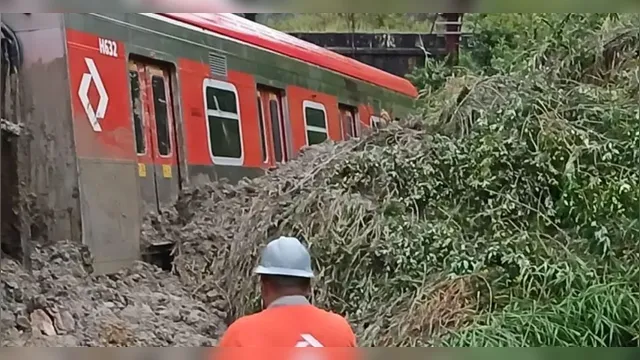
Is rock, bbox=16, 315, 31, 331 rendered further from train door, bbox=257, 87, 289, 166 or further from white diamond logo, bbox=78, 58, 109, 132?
train door, bbox=257, 87, 289, 166

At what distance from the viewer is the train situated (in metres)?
3.56

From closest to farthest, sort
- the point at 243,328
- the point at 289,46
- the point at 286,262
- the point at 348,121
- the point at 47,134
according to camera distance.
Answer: the point at 243,328, the point at 286,262, the point at 47,134, the point at 289,46, the point at 348,121

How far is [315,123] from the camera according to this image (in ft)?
12.7

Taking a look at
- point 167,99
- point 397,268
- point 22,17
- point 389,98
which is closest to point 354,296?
point 397,268

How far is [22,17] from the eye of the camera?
3541 millimetres

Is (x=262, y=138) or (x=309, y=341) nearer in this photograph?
(x=309, y=341)

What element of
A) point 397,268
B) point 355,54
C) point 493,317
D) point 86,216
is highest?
point 355,54

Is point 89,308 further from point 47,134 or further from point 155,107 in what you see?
point 155,107

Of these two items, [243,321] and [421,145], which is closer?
[243,321]

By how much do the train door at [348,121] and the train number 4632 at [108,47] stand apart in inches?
41.1

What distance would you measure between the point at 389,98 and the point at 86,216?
1.42 metres

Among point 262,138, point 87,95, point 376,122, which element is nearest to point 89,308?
point 87,95

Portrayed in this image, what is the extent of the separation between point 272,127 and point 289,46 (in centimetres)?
37

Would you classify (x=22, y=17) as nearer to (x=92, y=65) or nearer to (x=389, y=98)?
(x=92, y=65)
